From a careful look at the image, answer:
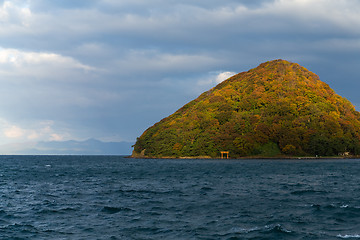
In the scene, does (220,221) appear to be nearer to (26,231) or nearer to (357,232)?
(357,232)

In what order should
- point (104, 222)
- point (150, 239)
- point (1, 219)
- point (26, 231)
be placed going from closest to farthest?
point (150, 239)
point (26, 231)
point (104, 222)
point (1, 219)

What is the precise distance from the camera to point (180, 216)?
31734 millimetres

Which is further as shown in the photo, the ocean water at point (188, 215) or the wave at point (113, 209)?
the wave at point (113, 209)

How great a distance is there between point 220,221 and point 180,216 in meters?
4.42

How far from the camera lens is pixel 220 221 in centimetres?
2914

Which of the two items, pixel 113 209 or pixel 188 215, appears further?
pixel 113 209

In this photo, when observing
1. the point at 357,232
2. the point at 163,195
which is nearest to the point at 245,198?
the point at 163,195

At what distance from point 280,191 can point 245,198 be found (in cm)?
820

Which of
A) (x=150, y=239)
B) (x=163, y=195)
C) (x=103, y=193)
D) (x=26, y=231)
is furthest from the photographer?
(x=103, y=193)

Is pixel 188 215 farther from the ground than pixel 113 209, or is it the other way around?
pixel 188 215

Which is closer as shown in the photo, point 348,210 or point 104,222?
point 104,222

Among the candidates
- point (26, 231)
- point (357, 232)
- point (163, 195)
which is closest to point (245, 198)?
point (163, 195)

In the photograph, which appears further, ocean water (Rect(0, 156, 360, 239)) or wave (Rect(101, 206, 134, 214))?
wave (Rect(101, 206, 134, 214))

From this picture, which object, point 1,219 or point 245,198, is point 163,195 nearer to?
point 245,198
